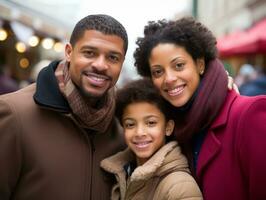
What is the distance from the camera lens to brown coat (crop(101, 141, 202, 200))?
277 cm

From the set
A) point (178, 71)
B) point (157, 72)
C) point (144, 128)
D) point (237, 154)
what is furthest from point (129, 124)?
point (237, 154)

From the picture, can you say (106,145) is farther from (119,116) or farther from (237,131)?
(237,131)

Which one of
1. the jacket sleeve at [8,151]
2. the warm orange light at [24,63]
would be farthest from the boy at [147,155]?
the warm orange light at [24,63]

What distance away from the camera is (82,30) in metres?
3.04

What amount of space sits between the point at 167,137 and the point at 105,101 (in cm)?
53

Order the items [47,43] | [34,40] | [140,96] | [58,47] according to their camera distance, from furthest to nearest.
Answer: [58,47] → [47,43] → [34,40] → [140,96]

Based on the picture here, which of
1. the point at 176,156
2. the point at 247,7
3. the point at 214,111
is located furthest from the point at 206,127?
the point at 247,7

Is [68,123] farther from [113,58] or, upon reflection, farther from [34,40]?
[34,40]

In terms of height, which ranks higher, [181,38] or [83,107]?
[181,38]

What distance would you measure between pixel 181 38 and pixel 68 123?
3.07 ft

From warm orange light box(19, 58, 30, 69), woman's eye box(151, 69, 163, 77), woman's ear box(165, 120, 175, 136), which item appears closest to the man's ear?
woman's eye box(151, 69, 163, 77)

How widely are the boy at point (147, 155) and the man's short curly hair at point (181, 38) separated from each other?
1.00 feet

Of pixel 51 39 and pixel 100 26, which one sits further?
pixel 51 39

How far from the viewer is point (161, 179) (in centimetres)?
296
